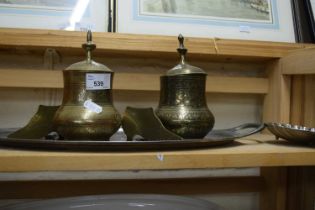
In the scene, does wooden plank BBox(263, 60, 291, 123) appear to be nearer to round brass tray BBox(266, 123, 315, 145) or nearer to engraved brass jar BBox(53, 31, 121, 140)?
round brass tray BBox(266, 123, 315, 145)

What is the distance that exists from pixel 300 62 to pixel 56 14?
54cm

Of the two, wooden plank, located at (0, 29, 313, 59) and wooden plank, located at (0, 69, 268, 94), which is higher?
wooden plank, located at (0, 29, 313, 59)

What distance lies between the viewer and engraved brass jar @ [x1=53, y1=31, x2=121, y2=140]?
0.59 meters

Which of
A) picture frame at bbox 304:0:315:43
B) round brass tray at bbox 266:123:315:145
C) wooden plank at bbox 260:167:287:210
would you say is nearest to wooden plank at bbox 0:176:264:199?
wooden plank at bbox 260:167:287:210

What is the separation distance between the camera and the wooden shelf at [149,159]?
20.2 inches

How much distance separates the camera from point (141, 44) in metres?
0.81

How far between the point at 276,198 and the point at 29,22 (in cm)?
71

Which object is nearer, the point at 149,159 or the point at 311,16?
the point at 149,159

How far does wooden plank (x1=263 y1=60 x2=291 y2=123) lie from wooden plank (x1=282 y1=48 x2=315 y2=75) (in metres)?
0.02

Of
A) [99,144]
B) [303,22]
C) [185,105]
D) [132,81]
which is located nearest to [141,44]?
[132,81]

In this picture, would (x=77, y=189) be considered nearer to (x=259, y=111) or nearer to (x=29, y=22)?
(x=29, y=22)

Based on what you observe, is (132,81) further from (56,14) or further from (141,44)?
(56,14)

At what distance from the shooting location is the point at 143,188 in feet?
2.94

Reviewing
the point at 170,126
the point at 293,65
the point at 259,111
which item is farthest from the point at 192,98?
the point at 259,111
